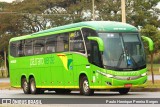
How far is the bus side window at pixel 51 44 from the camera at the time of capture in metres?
26.8

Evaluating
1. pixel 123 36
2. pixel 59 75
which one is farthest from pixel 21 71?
pixel 123 36

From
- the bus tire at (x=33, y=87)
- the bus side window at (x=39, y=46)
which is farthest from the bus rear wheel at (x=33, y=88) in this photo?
the bus side window at (x=39, y=46)

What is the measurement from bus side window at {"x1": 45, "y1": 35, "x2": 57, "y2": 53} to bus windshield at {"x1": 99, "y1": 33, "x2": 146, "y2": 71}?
422cm

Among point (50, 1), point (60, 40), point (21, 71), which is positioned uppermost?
point (50, 1)

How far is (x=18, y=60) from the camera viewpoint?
3152 cm

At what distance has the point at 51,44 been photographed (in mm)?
27125

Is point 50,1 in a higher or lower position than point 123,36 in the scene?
higher

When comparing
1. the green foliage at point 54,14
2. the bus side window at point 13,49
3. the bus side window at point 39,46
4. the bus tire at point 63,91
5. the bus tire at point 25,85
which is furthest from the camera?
the green foliage at point 54,14

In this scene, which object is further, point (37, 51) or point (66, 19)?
point (66, 19)

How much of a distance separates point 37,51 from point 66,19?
48500 millimetres

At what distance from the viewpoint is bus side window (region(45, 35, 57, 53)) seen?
26.8 m

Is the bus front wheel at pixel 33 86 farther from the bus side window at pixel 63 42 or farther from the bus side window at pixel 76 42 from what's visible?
the bus side window at pixel 76 42

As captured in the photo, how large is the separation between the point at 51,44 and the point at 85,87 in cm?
404

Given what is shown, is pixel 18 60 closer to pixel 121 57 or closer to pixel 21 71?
pixel 21 71
